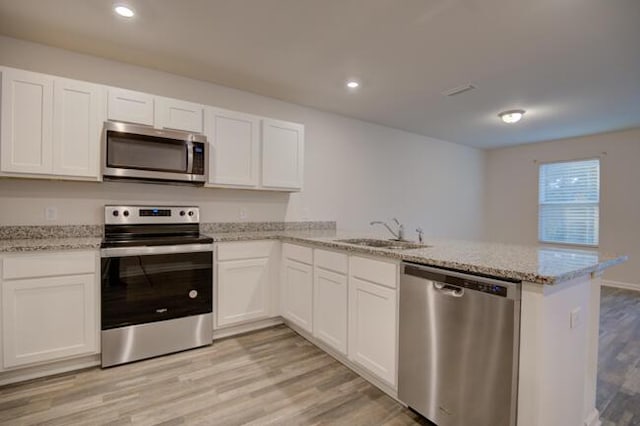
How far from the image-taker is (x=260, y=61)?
2762 millimetres

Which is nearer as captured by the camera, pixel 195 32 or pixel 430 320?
pixel 430 320

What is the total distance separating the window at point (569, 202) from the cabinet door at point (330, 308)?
5244 mm

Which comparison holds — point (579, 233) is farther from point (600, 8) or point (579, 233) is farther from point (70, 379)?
point (70, 379)

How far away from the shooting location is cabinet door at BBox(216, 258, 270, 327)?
282 centimetres

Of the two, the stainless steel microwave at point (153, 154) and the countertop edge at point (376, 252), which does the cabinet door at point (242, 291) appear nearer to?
the countertop edge at point (376, 252)

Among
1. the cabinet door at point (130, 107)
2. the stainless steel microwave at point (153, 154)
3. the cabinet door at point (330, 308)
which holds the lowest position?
the cabinet door at point (330, 308)

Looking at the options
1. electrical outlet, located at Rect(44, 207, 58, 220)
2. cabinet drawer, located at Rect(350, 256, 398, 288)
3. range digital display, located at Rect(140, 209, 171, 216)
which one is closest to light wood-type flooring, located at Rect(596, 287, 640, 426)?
cabinet drawer, located at Rect(350, 256, 398, 288)

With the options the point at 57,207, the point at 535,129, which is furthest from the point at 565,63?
the point at 57,207

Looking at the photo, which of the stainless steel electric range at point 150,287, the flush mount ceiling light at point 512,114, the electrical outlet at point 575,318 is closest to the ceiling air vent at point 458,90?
the flush mount ceiling light at point 512,114

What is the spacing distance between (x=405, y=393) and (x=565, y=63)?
9.79 ft

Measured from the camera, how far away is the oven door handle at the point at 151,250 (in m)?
2.29

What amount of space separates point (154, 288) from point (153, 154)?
3.60 ft

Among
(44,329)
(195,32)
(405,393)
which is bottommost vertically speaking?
(405,393)

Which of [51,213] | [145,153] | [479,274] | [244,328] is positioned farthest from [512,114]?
[51,213]
